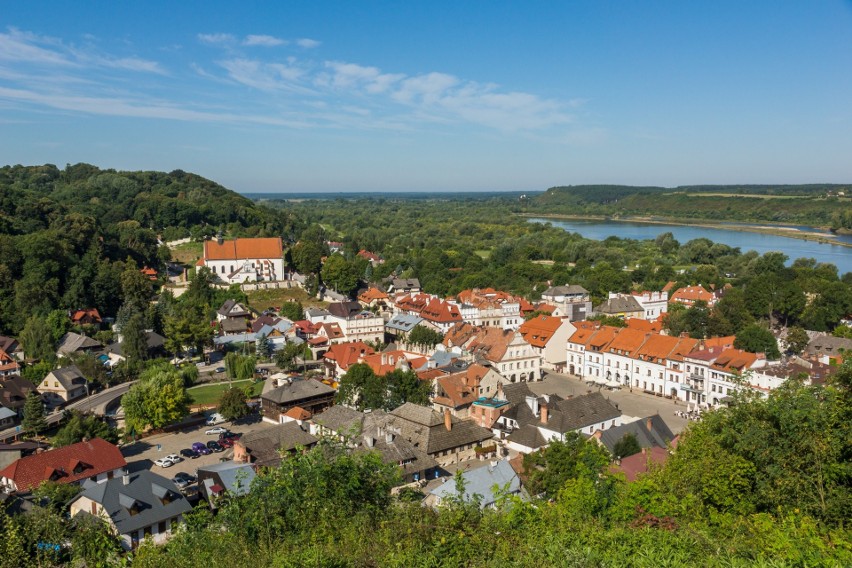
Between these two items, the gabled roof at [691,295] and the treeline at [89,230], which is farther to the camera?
the gabled roof at [691,295]

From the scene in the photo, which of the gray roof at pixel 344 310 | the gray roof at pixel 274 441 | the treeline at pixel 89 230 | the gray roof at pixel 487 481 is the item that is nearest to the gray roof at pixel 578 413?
the gray roof at pixel 487 481

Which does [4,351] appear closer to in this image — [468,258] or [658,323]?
[658,323]

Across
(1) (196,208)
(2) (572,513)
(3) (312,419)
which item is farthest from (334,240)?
(2) (572,513)

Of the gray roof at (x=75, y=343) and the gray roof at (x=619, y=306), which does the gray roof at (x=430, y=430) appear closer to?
the gray roof at (x=75, y=343)

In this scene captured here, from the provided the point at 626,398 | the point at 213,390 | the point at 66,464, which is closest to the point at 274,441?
the point at 66,464

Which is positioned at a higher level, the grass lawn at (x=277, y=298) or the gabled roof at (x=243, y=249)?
the gabled roof at (x=243, y=249)


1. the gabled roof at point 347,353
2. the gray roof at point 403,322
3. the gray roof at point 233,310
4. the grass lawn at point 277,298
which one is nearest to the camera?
the gabled roof at point 347,353
